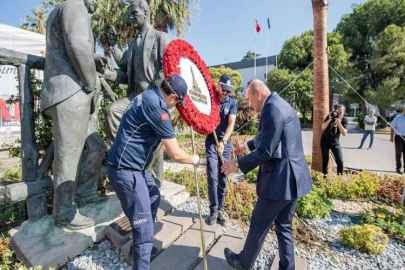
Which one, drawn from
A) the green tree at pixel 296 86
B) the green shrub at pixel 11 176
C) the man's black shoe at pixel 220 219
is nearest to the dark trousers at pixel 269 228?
the man's black shoe at pixel 220 219

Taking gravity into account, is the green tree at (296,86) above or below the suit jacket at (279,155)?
above

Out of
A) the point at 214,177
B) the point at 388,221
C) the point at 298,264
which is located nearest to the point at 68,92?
the point at 214,177

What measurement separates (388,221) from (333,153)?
2.33 m

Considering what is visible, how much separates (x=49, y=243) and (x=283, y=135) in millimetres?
2731

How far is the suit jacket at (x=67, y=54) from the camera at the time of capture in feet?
8.22

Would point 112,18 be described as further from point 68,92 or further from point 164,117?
point 164,117

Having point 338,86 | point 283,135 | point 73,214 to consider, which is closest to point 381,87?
point 338,86

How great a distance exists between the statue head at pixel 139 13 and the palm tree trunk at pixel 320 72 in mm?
4539

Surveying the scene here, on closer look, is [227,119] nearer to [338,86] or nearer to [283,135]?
[283,135]

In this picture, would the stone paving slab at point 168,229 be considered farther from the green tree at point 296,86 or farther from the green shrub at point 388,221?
the green tree at point 296,86

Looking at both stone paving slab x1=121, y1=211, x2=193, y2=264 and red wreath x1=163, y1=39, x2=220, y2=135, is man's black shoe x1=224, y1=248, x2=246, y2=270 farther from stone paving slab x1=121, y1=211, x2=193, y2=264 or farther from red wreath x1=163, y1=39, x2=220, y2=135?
red wreath x1=163, y1=39, x2=220, y2=135

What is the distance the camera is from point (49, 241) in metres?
2.57

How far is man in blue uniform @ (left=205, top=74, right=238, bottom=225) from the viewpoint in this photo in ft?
11.2

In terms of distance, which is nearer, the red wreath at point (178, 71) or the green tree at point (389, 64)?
the red wreath at point (178, 71)
